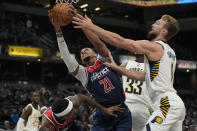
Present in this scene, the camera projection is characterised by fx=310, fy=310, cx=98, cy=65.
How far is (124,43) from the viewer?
400cm

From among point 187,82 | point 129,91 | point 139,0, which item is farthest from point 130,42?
point 187,82

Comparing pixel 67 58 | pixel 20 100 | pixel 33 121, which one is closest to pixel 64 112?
pixel 67 58

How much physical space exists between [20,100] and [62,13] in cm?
1431

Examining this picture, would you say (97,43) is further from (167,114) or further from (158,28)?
(167,114)

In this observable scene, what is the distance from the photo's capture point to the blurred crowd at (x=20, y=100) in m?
15.6

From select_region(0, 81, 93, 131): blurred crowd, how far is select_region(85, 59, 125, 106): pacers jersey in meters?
9.87

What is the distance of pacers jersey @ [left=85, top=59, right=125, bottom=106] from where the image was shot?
484cm

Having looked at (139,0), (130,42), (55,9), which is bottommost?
(130,42)

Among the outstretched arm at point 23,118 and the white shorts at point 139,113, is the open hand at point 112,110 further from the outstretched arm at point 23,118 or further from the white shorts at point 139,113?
the outstretched arm at point 23,118

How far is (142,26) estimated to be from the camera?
29703 millimetres

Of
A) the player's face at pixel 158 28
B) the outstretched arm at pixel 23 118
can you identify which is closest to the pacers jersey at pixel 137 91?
the player's face at pixel 158 28

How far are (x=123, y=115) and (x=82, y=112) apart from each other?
13473 millimetres

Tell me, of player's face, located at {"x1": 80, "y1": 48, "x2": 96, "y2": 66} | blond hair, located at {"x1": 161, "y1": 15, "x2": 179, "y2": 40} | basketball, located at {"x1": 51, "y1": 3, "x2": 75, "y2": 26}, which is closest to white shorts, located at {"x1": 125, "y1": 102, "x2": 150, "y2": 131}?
player's face, located at {"x1": 80, "y1": 48, "x2": 96, "y2": 66}

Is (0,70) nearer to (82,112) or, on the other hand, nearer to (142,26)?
(82,112)
